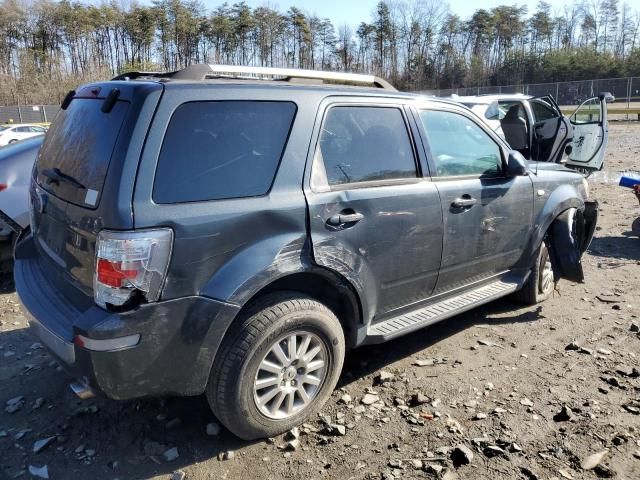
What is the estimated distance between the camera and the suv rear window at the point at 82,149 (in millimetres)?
2596

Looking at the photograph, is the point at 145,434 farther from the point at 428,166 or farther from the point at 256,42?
the point at 256,42

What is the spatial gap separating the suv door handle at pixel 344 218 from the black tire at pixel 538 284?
91.5 inches

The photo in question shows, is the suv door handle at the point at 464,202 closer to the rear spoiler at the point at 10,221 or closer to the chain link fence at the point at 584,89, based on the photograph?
the rear spoiler at the point at 10,221

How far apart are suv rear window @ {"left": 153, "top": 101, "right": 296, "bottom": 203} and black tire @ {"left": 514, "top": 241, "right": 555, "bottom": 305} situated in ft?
9.55

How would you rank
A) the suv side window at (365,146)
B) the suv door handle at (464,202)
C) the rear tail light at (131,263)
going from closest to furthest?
the rear tail light at (131,263) < the suv side window at (365,146) < the suv door handle at (464,202)

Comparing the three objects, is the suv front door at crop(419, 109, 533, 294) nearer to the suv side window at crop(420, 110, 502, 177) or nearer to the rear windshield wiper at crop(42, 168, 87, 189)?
the suv side window at crop(420, 110, 502, 177)

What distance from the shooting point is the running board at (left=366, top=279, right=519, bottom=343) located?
11.4ft

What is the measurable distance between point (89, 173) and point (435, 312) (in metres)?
2.45

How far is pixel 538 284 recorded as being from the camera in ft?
16.1

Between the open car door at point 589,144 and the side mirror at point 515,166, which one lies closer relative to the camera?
the side mirror at point 515,166

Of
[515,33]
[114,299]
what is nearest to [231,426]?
[114,299]

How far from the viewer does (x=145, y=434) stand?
10.3ft

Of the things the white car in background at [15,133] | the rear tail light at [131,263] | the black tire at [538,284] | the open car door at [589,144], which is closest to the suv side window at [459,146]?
the black tire at [538,284]

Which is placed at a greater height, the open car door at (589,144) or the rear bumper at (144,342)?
the open car door at (589,144)
